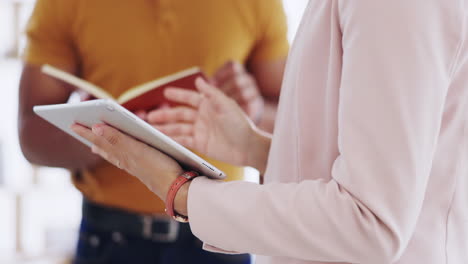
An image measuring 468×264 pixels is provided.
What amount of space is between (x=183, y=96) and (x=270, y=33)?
53 centimetres

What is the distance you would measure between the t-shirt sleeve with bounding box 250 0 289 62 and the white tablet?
31.7 inches

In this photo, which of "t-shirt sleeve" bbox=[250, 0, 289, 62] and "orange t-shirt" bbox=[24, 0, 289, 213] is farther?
"t-shirt sleeve" bbox=[250, 0, 289, 62]

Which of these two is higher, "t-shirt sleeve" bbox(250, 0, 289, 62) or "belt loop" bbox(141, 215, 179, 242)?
"t-shirt sleeve" bbox(250, 0, 289, 62)

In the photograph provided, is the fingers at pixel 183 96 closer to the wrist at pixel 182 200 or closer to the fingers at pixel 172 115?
the fingers at pixel 172 115

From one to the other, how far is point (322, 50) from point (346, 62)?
9 cm

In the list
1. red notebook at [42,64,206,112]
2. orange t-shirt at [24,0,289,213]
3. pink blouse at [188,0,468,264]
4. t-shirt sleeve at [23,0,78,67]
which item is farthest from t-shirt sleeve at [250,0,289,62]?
pink blouse at [188,0,468,264]

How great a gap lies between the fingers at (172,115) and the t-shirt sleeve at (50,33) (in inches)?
17.8

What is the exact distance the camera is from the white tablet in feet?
2.30

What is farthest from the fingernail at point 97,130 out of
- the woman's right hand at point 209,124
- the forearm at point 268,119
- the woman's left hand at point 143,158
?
the forearm at point 268,119

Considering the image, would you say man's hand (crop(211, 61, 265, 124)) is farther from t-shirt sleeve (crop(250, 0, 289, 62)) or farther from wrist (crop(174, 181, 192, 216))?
wrist (crop(174, 181, 192, 216))

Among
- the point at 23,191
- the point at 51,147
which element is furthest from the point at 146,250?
the point at 23,191

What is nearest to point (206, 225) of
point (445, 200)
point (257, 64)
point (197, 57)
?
point (445, 200)

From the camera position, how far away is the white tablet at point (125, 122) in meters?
0.70

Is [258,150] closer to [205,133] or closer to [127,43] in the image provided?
[205,133]
